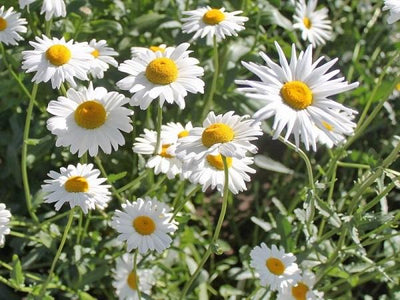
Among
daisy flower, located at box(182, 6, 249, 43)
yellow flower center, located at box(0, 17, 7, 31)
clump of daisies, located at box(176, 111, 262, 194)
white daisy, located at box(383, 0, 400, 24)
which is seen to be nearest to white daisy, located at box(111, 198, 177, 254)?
clump of daisies, located at box(176, 111, 262, 194)

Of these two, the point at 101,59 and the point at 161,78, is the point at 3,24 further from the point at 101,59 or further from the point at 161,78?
the point at 161,78

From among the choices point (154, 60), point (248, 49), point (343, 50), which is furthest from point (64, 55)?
point (343, 50)

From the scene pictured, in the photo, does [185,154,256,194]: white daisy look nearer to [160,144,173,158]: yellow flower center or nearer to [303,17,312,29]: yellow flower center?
[160,144,173,158]: yellow flower center

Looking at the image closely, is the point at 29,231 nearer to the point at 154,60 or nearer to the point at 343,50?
the point at 154,60

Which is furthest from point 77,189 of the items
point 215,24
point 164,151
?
point 215,24

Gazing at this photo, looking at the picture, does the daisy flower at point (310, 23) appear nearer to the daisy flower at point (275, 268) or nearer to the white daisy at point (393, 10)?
the white daisy at point (393, 10)

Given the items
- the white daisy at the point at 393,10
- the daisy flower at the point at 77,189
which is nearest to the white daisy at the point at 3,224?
the daisy flower at the point at 77,189

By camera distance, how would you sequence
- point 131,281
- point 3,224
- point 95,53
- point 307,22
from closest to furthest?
point 3,224, point 95,53, point 131,281, point 307,22
